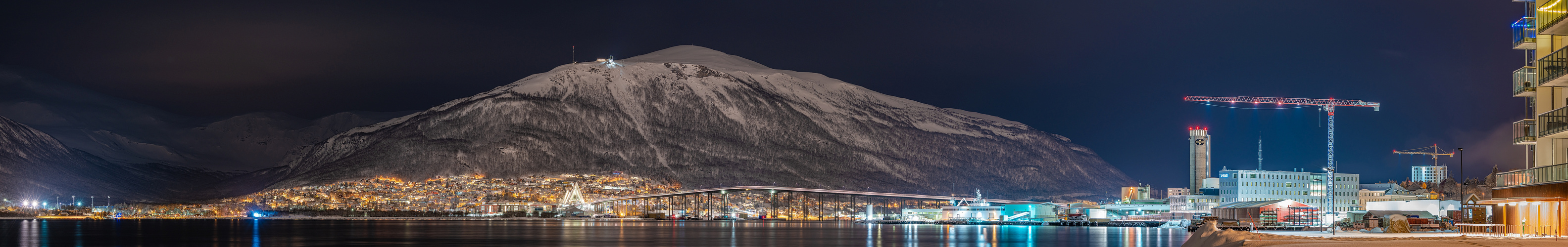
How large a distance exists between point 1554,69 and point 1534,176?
3671 mm

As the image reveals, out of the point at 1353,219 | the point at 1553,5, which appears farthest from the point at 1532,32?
the point at 1353,219

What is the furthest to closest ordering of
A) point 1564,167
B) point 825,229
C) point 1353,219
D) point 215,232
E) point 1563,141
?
point 825,229
point 215,232
point 1353,219
point 1563,141
point 1564,167

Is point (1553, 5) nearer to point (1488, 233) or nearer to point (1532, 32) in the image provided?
point (1532, 32)

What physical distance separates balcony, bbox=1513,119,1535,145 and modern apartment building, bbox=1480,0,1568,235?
31mm

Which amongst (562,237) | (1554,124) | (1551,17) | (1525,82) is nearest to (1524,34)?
(1525,82)

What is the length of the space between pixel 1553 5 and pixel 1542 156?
599cm

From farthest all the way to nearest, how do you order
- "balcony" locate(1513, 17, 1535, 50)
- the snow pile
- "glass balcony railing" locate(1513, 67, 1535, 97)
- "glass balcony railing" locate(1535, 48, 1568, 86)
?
the snow pile → "glass balcony railing" locate(1513, 67, 1535, 97) → "balcony" locate(1513, 17, 1535, 50) → "glass balcony railing" locate(1535, 48, 1568, 86)

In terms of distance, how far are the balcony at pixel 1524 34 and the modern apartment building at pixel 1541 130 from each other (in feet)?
0.08

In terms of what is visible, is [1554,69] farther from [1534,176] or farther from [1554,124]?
[1534,176]

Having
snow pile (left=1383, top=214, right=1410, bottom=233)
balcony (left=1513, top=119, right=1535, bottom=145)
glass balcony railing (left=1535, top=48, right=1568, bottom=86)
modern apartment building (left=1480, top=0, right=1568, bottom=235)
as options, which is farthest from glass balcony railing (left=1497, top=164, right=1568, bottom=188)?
snow pile (left=1383, top=214, right=1410, bottom=233)

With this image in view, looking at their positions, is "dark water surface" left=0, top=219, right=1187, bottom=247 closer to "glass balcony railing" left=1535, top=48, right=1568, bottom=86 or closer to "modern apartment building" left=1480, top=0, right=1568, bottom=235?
"modern apartment building" left=1480, top=0, right=1568, bottom=235

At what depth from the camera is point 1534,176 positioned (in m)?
38.9

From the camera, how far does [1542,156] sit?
40.8m

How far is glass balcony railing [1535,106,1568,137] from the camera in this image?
37344 millimetres
